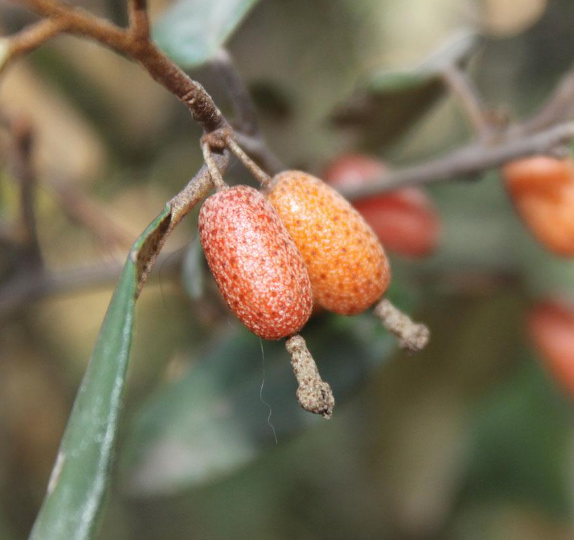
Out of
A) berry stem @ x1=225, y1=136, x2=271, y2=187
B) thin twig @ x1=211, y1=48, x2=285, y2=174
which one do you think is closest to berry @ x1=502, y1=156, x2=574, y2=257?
thin twig @ x1=211, y1=48, x2=285, y2=174

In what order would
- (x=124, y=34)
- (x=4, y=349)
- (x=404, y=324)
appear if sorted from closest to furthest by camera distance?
(x=124, y=34), (x=404, y=324), (x=4, y=349)

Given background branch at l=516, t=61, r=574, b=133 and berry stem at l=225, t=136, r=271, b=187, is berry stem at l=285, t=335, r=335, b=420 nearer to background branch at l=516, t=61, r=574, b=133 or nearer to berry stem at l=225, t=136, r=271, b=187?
berry stem at l=225, t=136, r=271, b=187

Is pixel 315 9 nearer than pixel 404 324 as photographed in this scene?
No

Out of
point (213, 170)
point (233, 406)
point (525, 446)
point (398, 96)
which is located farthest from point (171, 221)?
point (525, 446)

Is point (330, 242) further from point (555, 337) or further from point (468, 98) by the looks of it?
point (555, 337)

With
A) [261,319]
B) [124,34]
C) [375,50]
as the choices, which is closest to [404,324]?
[261,319]

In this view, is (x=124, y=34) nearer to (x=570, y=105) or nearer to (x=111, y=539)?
(x=570, y=105)
